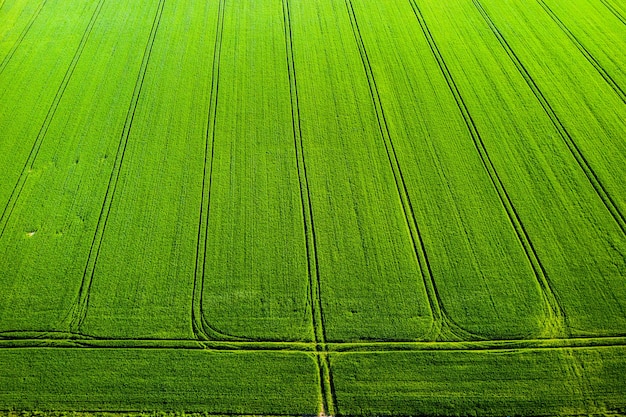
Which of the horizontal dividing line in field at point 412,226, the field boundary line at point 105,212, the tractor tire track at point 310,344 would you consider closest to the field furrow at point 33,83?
the field boundary line at point 105,212

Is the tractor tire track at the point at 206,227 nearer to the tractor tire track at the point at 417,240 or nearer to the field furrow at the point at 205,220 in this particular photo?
the field furrow at the point at 205,220

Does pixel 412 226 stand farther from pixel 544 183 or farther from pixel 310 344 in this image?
pixel 544 183

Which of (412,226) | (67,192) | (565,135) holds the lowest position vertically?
(67,192)

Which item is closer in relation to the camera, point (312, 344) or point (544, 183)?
point (312, 344)

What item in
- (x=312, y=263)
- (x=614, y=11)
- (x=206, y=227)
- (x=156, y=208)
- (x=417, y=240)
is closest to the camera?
(x=312, y=263)

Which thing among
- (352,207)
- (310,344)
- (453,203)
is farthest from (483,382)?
(352,207)

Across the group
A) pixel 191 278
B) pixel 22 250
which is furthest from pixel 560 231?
pixel 22 250

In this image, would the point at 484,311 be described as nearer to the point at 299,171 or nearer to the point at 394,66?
the point at 299,171
